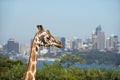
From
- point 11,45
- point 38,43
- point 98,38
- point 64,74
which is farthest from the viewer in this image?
point 98,38

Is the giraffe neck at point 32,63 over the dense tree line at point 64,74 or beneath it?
over

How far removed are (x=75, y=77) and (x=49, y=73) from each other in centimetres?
111

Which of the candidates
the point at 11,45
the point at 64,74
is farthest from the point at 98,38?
the point at 64,74

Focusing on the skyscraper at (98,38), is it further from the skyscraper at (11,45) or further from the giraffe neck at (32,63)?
the giraffe neck at (32,63)

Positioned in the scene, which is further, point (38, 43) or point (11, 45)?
point (11, 45)

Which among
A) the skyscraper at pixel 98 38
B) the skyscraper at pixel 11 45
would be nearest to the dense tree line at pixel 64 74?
the skyscraper at pixel 11 45

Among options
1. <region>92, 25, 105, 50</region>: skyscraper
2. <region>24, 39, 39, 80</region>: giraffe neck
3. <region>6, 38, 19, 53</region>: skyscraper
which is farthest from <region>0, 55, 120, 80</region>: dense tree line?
<region>92, 25, 105, 50</region>: skyscraper

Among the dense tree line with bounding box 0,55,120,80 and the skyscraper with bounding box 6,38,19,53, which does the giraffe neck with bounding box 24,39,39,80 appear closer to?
the dense tree line with bounding box 0,55,120,80

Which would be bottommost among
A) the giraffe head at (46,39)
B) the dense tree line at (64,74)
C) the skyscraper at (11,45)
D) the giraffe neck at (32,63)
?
the dense tree line at (64,74)

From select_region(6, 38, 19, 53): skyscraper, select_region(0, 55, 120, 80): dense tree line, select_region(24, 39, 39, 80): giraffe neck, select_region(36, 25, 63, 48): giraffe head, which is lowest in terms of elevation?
select_region(0, 55, 120, 80): dense tree line

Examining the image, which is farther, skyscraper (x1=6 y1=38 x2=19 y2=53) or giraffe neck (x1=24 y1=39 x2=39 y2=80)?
skyscraper (x1=6 y1=38 x2=19 y2=53)

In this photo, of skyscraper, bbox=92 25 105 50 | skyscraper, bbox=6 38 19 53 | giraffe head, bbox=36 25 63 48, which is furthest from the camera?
skyscraper, bbox=92 25 105 50

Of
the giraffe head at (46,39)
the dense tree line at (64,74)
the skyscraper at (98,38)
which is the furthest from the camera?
the skyscraper at (98,38)

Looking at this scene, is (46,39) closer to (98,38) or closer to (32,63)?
(32,63)
